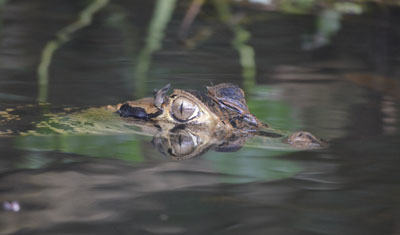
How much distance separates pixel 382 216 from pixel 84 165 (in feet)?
4.13

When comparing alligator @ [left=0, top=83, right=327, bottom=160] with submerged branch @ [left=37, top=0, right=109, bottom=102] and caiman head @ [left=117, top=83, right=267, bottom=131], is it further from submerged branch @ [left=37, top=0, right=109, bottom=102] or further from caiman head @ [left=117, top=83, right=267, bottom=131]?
submerged branch @ [left=37, top=0, right=109, bottom=102]

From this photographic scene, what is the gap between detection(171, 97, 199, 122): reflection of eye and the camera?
10.4ft

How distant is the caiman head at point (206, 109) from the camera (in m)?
3.16

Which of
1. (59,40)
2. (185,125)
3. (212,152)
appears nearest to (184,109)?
Answer: (185,125)

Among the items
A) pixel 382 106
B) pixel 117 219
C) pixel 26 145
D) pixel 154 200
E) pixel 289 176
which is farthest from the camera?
pixel 382 106

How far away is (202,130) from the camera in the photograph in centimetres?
316

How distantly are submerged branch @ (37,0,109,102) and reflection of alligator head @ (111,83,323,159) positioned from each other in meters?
1.05

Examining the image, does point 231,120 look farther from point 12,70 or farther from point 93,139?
point 12,70

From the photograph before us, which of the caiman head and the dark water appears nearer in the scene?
the dark water

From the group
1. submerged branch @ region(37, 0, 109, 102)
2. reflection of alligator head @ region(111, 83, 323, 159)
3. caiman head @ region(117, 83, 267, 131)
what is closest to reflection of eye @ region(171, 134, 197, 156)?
reflection of alligator head @ region(111, 83, 323, 159)

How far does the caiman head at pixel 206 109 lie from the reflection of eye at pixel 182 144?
0.10 meters

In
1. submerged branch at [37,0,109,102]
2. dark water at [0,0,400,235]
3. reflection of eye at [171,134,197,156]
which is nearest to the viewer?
dark water at [0,0,400,235]

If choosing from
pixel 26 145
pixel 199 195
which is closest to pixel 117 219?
pixel 199 195

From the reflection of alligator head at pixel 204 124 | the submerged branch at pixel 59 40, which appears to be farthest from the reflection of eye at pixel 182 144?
the submerged branch at pixel 59 40
